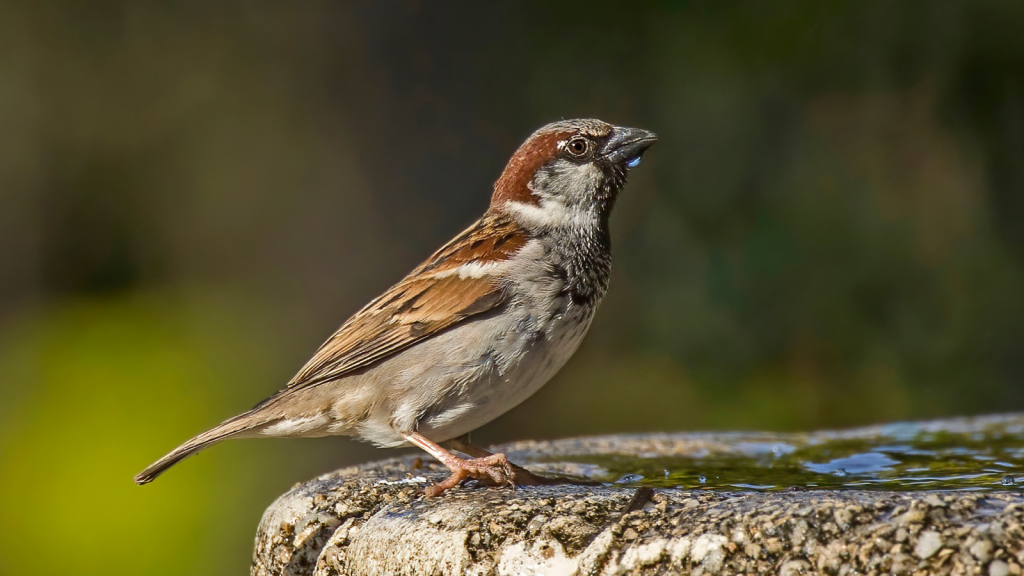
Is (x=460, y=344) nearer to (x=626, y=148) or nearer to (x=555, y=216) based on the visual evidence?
(x=555, y=216)

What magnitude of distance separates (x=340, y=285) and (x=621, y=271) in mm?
1868

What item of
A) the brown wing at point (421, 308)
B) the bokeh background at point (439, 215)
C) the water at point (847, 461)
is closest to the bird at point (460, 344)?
the brown wing at point (421, 308)

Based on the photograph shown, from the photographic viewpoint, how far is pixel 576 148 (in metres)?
3.19

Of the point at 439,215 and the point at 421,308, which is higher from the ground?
the point at 439,215

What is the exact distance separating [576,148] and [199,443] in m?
1.38

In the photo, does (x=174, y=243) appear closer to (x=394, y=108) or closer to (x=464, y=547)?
(x=394, y=108)

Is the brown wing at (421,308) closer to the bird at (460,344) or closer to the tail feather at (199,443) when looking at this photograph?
the bird at (460,344)

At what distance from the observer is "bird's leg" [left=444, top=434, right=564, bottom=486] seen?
253cm

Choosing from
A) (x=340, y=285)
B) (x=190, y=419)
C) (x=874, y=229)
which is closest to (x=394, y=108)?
(x=340, y=285)

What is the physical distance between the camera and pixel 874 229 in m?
6.13

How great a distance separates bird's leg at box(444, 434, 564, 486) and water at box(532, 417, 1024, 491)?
0.23m

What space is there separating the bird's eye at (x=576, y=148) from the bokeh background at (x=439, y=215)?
3.10m

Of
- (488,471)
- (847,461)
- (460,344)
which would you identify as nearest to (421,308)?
(460,344)

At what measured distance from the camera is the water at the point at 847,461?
7.73 ft
